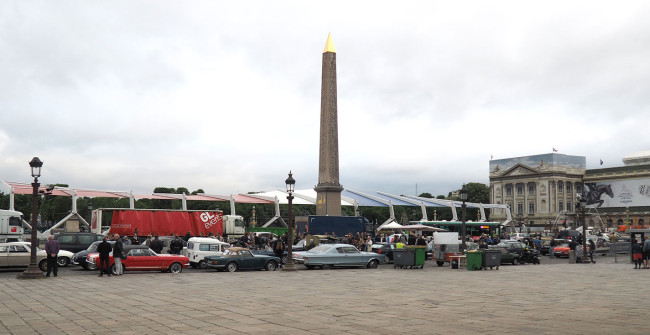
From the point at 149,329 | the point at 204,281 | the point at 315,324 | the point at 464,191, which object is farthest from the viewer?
the point at 464,191

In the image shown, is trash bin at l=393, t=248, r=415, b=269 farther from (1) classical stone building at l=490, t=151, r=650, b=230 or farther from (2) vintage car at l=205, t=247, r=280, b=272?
(1) classical stone building at l=490, t=151, r=650, b=230

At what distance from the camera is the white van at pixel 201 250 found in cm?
2873

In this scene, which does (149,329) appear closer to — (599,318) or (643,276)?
(599,318)

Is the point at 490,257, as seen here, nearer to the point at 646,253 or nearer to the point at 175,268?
the point at 646,253

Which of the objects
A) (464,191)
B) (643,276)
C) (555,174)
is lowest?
(643,276)

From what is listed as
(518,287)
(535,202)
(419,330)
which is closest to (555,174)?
(535,202)

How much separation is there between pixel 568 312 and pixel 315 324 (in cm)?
533

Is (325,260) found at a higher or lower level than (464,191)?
lower

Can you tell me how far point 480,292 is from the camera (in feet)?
55.9

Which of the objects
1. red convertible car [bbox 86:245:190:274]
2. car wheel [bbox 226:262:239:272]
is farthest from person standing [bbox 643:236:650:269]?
red convertible car [bbox 86:245:190:274]

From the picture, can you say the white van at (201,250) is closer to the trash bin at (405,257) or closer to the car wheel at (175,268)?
the car wheel at (175,268)

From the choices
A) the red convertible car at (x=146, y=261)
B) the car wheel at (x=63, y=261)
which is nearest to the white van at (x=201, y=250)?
the red convertible car at (x=146, y=261)

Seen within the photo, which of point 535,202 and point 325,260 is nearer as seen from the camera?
point 325,260

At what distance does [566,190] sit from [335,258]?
394 ft
